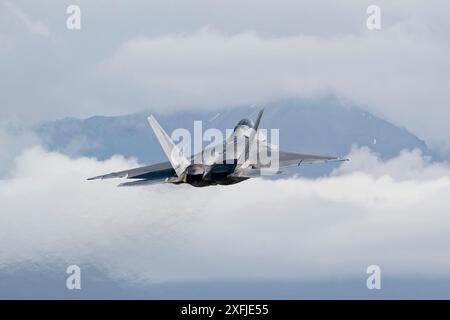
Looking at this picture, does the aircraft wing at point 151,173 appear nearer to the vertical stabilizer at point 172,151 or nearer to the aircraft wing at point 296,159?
the vertical stabilizer at point 172,151

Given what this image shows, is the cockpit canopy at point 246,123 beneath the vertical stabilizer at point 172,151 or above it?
above

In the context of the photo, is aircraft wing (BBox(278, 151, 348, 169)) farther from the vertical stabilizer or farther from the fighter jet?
the vertical stabilizer

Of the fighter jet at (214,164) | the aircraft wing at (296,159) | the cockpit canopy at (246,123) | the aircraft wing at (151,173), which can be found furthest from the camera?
the cockpit canopy at (246,123)

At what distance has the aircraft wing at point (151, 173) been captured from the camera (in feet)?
224

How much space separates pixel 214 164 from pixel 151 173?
509 centimetres

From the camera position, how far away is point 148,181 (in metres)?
66.5

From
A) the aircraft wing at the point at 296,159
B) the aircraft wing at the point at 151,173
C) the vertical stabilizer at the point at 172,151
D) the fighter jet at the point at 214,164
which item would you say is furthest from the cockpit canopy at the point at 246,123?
the vertical stabilizer at the point at 172,151

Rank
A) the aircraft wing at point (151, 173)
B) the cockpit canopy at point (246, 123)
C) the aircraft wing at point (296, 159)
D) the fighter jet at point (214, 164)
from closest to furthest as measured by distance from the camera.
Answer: the fighter jet at point (214, 164) < the aircraft wing at point (151, 173) < the aircraft wing at point (296, 159) < the cockpit canopy at point (246, 123)

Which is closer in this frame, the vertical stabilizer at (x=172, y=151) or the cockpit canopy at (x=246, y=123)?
the vertical stabilizer at (x=172, y=151)

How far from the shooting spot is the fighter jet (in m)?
66.6

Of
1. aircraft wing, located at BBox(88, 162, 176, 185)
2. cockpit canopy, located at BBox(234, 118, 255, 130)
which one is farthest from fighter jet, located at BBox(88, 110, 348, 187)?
cockpit canopy, located at BBox(234, 118, 255, 130)

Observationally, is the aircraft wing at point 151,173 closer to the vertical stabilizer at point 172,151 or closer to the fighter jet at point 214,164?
the fighter jet at point 214,164
